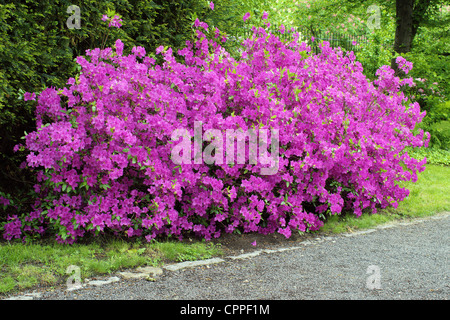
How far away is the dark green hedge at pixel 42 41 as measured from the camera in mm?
4266

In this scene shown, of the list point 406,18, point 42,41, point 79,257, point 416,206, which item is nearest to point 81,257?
point 79,257

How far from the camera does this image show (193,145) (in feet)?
15.1

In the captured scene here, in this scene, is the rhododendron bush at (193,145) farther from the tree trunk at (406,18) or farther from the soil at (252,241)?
the tree trunk at (406,18)

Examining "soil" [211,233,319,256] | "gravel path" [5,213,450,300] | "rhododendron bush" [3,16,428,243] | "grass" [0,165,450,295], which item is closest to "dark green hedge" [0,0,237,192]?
"rhododendron bush" [3,16,428,243]

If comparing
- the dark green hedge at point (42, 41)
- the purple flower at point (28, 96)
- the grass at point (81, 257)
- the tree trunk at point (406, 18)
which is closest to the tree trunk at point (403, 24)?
the tree trunk at point (406, 18)

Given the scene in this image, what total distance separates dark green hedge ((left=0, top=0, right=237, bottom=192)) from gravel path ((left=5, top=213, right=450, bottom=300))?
1911 mm

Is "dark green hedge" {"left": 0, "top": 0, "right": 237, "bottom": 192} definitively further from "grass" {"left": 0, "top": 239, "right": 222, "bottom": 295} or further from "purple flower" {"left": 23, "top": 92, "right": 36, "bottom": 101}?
"grass" {"left": 0, "top": 239, "right": 222, "bottom": 295}

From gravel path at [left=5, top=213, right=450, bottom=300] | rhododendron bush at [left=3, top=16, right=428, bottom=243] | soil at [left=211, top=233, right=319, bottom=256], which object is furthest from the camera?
soil at [left=211, top=233, right=319, bottom=256]

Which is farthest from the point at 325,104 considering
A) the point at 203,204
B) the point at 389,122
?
the point at 203,204

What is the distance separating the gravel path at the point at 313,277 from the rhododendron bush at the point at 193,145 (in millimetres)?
526

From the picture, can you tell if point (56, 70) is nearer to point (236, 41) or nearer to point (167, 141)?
point (167, 141)

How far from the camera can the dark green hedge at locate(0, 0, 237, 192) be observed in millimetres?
4266
